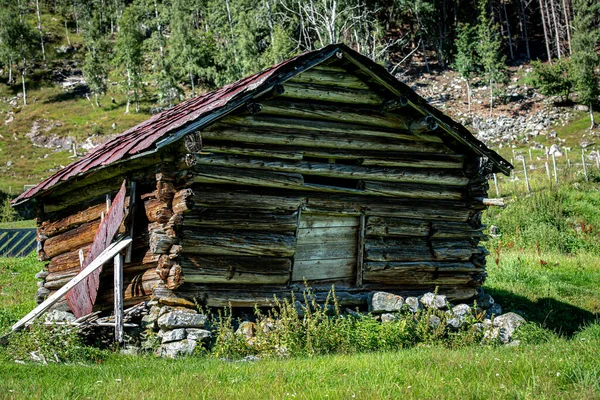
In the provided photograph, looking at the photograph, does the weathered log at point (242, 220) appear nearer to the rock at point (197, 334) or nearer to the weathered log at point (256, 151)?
the weathered log at point (256, 151)

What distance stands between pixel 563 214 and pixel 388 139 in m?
13.4

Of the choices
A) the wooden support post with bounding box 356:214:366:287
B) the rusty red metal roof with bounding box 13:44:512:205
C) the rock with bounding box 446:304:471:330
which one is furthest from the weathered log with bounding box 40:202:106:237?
the rock with bounding box 446:304:471:330

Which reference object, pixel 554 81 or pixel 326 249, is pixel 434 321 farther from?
pixel 554 81

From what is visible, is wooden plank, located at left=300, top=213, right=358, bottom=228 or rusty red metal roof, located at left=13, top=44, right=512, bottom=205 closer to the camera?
rusty red metal roof, located at left=13, top=44, right=512, bottom=205

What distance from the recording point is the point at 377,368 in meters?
6.44

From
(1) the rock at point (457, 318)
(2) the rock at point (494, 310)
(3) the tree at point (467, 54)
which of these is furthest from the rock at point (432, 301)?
(3) the tree at point (467, 54)

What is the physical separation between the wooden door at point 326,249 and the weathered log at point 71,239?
3823 millimetres

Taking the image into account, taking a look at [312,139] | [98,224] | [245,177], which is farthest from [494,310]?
[98,224]

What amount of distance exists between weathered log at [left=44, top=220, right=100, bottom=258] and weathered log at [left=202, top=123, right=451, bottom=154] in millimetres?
3504

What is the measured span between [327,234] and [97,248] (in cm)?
377

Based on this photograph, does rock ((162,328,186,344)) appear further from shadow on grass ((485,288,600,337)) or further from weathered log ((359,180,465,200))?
shadow on grass ((485,288,600,337))

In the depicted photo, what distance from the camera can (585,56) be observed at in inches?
1976

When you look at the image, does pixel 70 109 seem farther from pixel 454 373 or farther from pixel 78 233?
pixel 454 373

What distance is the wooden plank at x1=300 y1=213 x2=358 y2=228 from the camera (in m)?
10.0
